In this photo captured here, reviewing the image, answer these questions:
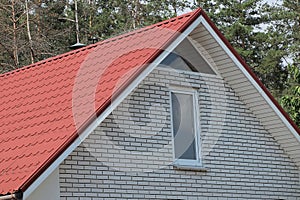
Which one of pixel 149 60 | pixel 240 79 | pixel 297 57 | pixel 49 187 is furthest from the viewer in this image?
pixel 297 57

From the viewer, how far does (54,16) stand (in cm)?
3950

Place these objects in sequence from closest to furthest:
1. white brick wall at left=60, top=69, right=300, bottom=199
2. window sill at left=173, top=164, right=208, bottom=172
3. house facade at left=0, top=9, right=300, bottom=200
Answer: house facade at left=0, top=9, right=300, bottom=200 → white brick wall at left=60, top=69, right=300, bottom=199 → window sill at left=173, top=164, right=208, bottom=172

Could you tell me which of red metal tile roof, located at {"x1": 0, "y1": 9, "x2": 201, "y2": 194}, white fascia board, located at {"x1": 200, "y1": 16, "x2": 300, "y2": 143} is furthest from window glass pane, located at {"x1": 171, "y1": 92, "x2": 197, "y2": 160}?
red metal tile roof, located at {"x1": 0, "y1": 9, "x2": 201, "y2": 194}

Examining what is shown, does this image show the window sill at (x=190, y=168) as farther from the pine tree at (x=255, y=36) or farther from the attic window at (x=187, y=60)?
the pine tree at (x=255, y=36)

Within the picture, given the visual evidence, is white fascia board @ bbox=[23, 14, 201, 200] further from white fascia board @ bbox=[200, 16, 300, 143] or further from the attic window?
the attic window

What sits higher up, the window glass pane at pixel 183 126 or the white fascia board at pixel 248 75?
the white fascia board at pixel 248 75

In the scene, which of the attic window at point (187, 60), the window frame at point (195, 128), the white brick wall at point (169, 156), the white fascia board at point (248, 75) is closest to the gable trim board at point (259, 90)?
the white fascia board at point (248, 75)

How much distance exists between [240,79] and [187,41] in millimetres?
1407

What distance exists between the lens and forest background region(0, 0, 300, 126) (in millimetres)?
36156

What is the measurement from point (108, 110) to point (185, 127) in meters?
2.64

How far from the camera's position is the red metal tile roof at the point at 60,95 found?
11750 millimetres

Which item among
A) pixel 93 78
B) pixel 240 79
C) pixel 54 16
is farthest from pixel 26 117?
pixel 54 16

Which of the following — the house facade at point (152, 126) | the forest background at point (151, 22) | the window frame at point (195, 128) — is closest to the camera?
the house facade at point (152, 126)

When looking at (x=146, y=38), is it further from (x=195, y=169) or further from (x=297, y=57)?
(x=297, y=57)
